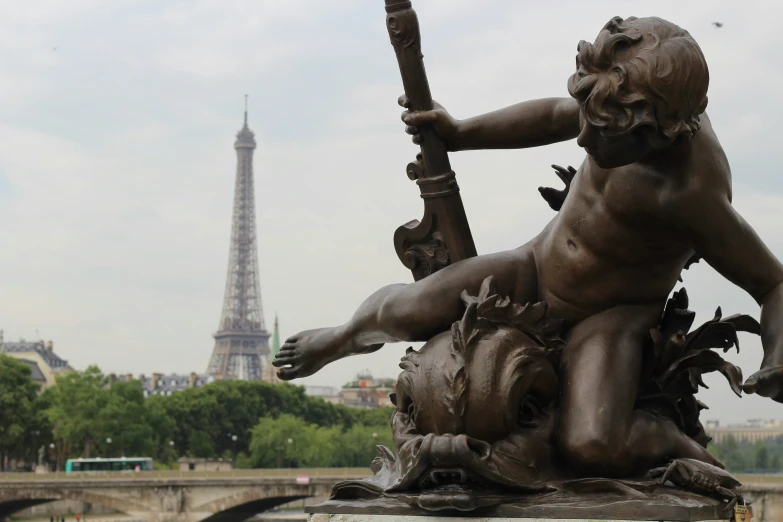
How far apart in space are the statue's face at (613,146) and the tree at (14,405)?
184 feet

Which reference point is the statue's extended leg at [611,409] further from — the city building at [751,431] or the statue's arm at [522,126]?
the city building at [751,431]

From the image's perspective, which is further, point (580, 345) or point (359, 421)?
point (359, 421)

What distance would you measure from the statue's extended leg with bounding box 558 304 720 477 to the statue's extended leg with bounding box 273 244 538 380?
39 centimetres

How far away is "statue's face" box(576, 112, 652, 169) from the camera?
4203 mm

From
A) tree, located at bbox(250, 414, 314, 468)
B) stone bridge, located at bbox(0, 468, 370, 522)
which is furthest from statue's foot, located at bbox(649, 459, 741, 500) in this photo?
tree, located at bbox(250, 414, 314, 468)

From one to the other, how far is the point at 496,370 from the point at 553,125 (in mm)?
1201

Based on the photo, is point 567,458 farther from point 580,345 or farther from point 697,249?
point 697,249

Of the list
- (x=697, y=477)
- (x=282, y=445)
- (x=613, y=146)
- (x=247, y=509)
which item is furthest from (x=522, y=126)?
(x=282, y=445)

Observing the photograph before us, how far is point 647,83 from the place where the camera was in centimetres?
411

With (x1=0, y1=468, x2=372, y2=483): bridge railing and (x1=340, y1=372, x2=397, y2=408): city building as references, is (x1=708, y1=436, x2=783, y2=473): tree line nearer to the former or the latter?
(x1=340, y1=372, x2=397, y2=408): city building

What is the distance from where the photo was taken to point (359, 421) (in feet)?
260

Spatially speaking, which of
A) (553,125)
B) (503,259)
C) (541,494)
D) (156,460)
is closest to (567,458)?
(541,494)

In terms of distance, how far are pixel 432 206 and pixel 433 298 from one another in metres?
0.50

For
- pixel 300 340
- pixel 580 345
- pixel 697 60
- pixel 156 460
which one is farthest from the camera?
pixel 156 460
